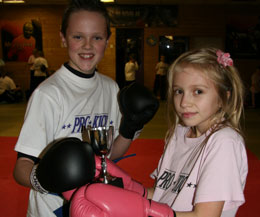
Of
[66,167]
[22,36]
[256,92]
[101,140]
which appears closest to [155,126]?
[256,92]

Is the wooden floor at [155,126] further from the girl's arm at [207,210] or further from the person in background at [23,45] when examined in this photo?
the person in background at [23,45]

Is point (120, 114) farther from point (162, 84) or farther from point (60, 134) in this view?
point (162, 84)

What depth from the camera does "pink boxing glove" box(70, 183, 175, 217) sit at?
78 cm

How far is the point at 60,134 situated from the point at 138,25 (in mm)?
8152

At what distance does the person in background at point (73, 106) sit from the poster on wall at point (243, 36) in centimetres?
843

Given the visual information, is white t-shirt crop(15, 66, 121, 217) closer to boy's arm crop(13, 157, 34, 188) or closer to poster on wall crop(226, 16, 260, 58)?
boy's arm crop(13, 157, 34, 188)

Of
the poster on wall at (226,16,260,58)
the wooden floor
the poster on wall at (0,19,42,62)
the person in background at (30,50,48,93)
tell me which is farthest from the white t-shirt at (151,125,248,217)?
the poster on wall at (0,19,42,62)

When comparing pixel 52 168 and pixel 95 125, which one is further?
pixel 95 125

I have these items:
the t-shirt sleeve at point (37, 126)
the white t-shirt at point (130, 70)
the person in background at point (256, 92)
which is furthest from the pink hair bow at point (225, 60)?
the white t-shirt at point (130, 70)

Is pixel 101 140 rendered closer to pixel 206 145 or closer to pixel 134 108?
pixel 134 108

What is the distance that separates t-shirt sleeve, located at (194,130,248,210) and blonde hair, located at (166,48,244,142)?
0.10m

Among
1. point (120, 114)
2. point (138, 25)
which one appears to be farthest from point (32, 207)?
point (138, 25)

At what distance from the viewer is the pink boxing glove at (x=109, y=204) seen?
30.9 inches

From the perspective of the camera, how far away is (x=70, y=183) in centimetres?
83
